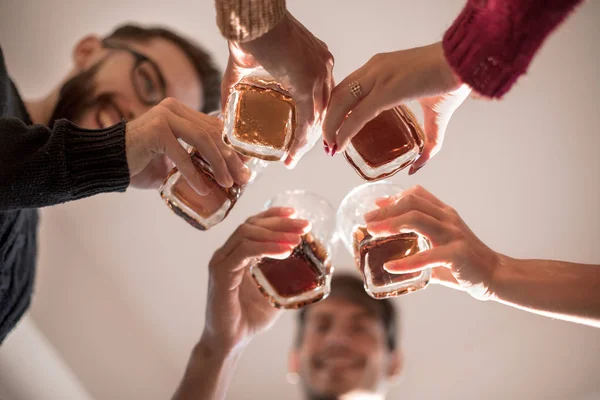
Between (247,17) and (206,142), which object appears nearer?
(247,17)

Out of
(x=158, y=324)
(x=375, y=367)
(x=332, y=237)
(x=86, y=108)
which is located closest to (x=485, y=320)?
(x=375, y=367)

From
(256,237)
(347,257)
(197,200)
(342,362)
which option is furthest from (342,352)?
(197,200)

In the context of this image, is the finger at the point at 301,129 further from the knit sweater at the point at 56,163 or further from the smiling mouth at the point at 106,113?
the smiling mouth at the point at 106,113

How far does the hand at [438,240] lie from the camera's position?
0.78 meters

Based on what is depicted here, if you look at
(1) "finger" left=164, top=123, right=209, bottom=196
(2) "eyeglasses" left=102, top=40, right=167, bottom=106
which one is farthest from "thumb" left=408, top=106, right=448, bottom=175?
(2) "eyeglasses" left=102, top=40, right=167, bottom=106

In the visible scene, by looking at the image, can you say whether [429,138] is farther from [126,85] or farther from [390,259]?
[126,85]

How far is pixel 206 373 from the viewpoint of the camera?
1054 millimetres

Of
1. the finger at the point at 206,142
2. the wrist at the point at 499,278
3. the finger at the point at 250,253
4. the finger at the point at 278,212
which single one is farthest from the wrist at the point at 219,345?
the wrist at the point at 499,278

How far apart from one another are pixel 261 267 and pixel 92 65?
763 millimetres

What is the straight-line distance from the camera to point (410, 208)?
809mm

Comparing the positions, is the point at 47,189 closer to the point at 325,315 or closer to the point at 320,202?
the point at 320,202

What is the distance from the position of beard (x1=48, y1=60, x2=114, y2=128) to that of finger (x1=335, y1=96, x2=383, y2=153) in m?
0.72

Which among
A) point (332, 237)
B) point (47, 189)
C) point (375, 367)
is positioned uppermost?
point (47, 189)

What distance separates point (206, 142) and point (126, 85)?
23.0 inches
